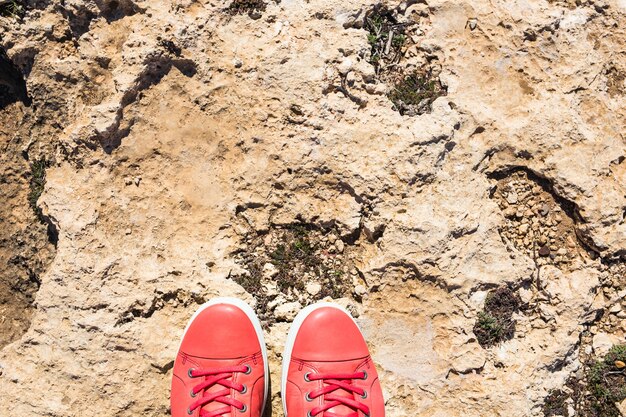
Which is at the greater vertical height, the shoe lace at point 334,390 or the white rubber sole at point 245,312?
the white rubber sole at point 245,312

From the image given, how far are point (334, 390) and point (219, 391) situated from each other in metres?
0.76

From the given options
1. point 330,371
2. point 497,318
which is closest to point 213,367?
point 330,371

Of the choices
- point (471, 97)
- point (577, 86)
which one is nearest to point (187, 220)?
point (471, 97)

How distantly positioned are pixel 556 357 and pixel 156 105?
3.06m

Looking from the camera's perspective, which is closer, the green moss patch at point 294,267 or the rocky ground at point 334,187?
the rocky ground at point 334,187

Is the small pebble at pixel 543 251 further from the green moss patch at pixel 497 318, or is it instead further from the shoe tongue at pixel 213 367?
the shoe tongue at pixel 213 367

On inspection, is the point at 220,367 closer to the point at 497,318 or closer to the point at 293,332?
the point at 293,332

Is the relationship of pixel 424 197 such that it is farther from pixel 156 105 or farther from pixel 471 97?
pixel 156 105

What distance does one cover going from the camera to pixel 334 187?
11.1 feet

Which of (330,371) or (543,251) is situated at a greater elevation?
(543,251)

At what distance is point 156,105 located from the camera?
136 inches

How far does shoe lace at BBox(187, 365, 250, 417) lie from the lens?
3.43 meters

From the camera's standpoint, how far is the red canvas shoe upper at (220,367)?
3.39 m

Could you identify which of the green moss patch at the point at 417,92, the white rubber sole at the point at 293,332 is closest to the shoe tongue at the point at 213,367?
the white rubber sole at the point at 293,332
